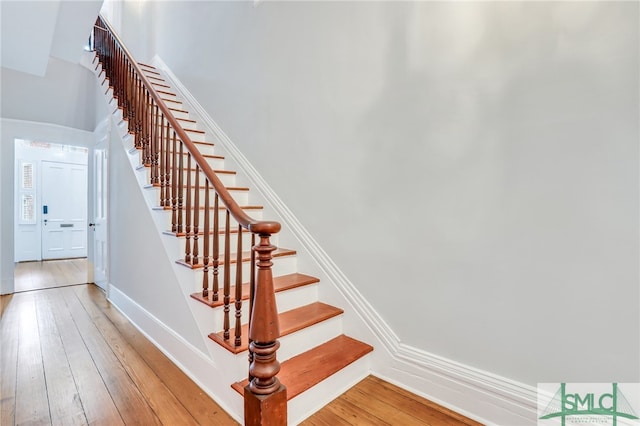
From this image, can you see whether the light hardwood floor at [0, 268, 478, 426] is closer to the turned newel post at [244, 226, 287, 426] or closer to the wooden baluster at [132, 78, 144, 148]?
the turned newel post at [244, 226, 287, 426]

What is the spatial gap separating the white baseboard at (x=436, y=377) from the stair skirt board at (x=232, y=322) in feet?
0.47

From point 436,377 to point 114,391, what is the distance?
6.08ft

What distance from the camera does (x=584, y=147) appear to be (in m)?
1.29

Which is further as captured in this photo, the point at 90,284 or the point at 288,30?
the point at 90,284

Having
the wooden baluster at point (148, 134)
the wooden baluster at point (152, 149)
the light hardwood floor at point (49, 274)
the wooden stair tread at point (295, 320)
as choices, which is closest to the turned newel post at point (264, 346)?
the wooden stair tread at point (295, 320)

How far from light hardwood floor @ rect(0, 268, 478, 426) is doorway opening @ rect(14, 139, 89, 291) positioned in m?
4.25

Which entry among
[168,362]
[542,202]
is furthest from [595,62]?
[168,362]

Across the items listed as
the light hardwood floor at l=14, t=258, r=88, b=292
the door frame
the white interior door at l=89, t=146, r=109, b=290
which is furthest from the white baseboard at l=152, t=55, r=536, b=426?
the light hardwood floor at l=14, t=258, r=88, b=292

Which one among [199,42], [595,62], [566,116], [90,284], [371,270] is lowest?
[90,284]

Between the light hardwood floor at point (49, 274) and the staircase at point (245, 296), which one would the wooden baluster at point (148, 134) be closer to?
the staircase at point (245, 296)

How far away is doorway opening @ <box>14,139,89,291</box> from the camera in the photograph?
245 inches

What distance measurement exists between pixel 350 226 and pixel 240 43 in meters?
2.35

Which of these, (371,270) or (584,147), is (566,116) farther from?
(371,270)

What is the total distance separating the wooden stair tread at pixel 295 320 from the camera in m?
1.61
